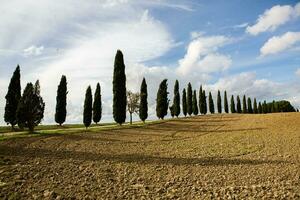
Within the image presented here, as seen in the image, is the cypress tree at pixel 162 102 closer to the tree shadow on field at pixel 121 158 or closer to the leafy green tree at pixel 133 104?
the leafy green tree at pixel 133 104

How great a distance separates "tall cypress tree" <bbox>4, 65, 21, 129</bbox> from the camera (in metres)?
51.0

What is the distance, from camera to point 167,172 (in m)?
15.5

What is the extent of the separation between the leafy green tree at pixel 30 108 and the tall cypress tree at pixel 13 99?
57.5 feet

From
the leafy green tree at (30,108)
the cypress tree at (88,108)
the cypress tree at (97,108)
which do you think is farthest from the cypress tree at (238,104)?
the leafy green tree at (30,108)

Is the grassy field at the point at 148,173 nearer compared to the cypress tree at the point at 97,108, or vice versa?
the grassy field at the point at 148,173

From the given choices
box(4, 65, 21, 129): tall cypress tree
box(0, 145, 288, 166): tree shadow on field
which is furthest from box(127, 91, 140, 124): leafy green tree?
box(0, 145, 288, 166): tree shadow on field

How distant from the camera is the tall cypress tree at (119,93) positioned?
47000 mm

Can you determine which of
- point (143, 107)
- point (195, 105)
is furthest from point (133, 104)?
point (195, 105)

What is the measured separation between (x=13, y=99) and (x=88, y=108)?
42.2ft

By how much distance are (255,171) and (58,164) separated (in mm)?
10405

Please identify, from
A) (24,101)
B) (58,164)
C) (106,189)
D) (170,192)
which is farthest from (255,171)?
(24,101)

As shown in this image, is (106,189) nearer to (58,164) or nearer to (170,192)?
(170,192)

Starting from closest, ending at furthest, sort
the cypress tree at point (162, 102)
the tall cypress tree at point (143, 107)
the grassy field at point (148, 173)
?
1. the grassy field at point (148, 173)
2. the tall cypress tree at point (143, 107)
3. the cypress tree at point (162, 102)

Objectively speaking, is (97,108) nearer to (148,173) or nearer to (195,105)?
(148,173)
